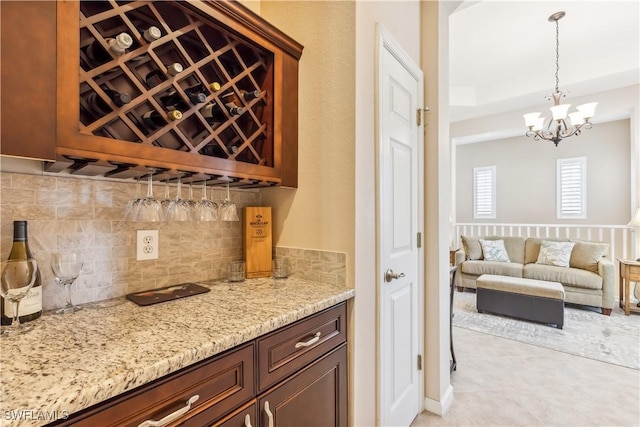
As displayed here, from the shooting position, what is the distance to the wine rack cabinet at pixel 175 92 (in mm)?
885

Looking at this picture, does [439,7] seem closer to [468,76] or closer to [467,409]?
[467,409]

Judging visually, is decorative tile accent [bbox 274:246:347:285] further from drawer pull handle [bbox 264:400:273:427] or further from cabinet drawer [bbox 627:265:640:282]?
cabinet drawer [bbox 627:265:640:282]

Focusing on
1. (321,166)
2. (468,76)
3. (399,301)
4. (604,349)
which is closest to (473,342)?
(604,349)

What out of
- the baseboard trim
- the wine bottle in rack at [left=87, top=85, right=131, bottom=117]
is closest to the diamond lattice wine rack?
the wine bottle in rack at [left=87, top=85, right=131, bottom=117]

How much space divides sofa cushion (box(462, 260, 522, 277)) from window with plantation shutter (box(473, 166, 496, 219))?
1953 mm

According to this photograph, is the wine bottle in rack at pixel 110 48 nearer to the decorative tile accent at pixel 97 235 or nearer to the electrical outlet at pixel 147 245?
the decorative tile accent at pixel 97 235

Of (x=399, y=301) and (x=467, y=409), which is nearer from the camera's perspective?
(x=399, y=301)

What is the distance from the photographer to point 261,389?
935 millimetres

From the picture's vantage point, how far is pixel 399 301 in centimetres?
163

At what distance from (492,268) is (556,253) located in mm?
844

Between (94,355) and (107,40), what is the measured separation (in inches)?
36.9

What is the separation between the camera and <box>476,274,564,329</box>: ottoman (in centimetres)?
334

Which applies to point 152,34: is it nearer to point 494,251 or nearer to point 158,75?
point 158,75

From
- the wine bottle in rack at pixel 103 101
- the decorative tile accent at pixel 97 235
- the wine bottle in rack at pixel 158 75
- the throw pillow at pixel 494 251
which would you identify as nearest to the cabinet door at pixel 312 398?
the decorative tile accent at pixel 97 235
